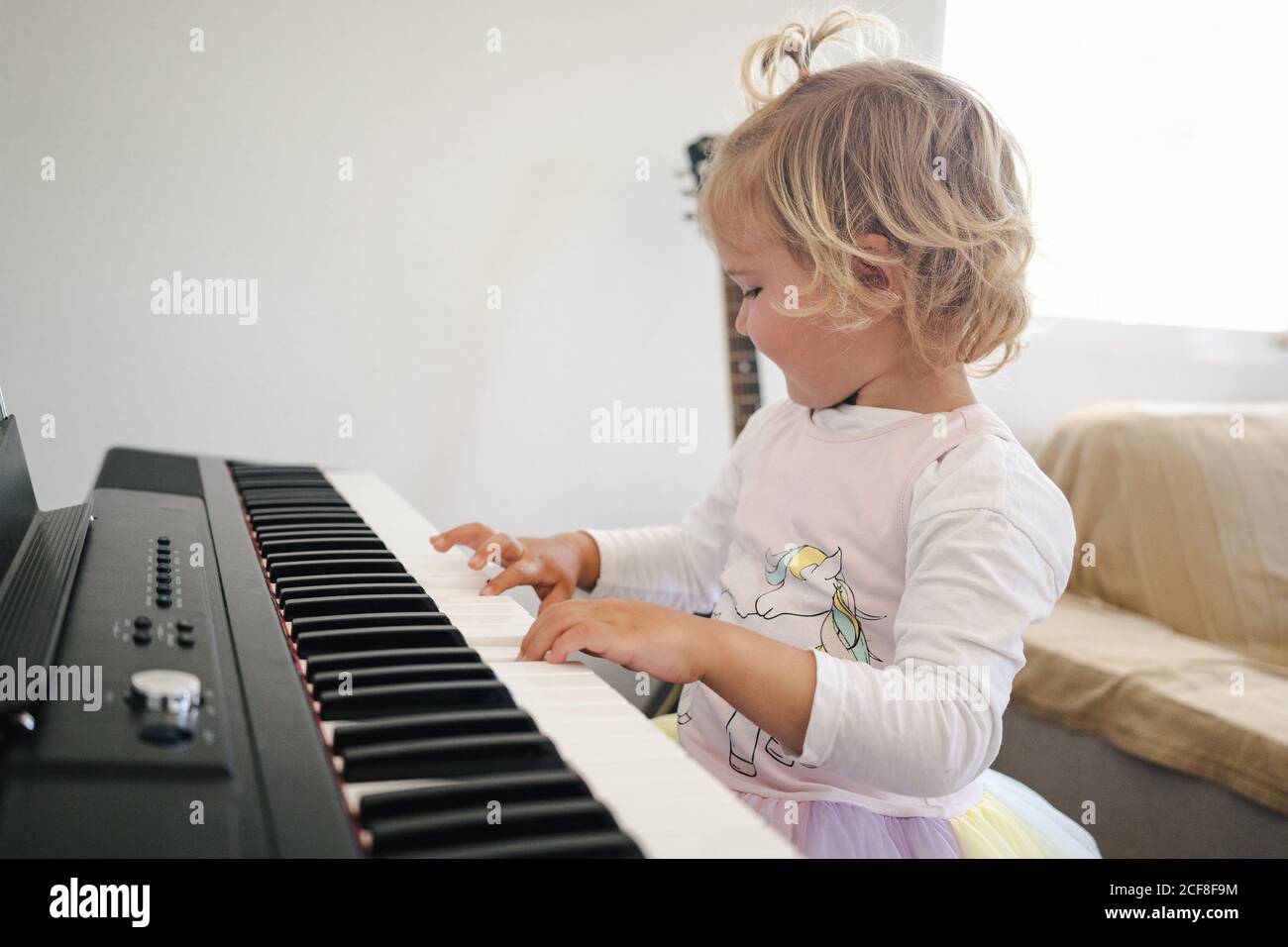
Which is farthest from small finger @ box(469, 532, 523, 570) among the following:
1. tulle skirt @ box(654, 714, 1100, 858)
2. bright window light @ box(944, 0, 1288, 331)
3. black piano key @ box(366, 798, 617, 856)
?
bright window light @ box(944, 0, 1288, 331)

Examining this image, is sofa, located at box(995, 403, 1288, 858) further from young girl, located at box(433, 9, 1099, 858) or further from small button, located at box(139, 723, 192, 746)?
small button, located at box(139, 723, 192, 746)

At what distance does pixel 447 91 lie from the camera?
209cm

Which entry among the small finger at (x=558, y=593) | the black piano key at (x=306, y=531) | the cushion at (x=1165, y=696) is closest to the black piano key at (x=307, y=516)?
the black piano key at (x=306, y=531)

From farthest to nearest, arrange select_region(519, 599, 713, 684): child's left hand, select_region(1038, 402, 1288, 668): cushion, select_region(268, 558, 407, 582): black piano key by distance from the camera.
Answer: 1. select_region(1038, 402, 1288, 668): cushion
2. select_region(268, 558, 407, 582): black piano key
3. select_region(519, 599, 713, 684): child's left hand

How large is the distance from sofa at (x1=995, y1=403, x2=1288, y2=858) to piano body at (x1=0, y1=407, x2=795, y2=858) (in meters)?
1.03

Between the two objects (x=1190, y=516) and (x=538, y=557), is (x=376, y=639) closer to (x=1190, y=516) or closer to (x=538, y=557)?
(x=538, y=557)

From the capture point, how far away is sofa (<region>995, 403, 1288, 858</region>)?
138 centimetres

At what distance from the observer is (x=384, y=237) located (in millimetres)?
2078

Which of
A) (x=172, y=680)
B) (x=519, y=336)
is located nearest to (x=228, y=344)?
(x=519, y=336)

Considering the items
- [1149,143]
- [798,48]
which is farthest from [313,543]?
[1149,143]

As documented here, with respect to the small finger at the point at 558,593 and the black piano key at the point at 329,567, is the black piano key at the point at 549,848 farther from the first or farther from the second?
the small finger at the point at 558,593
